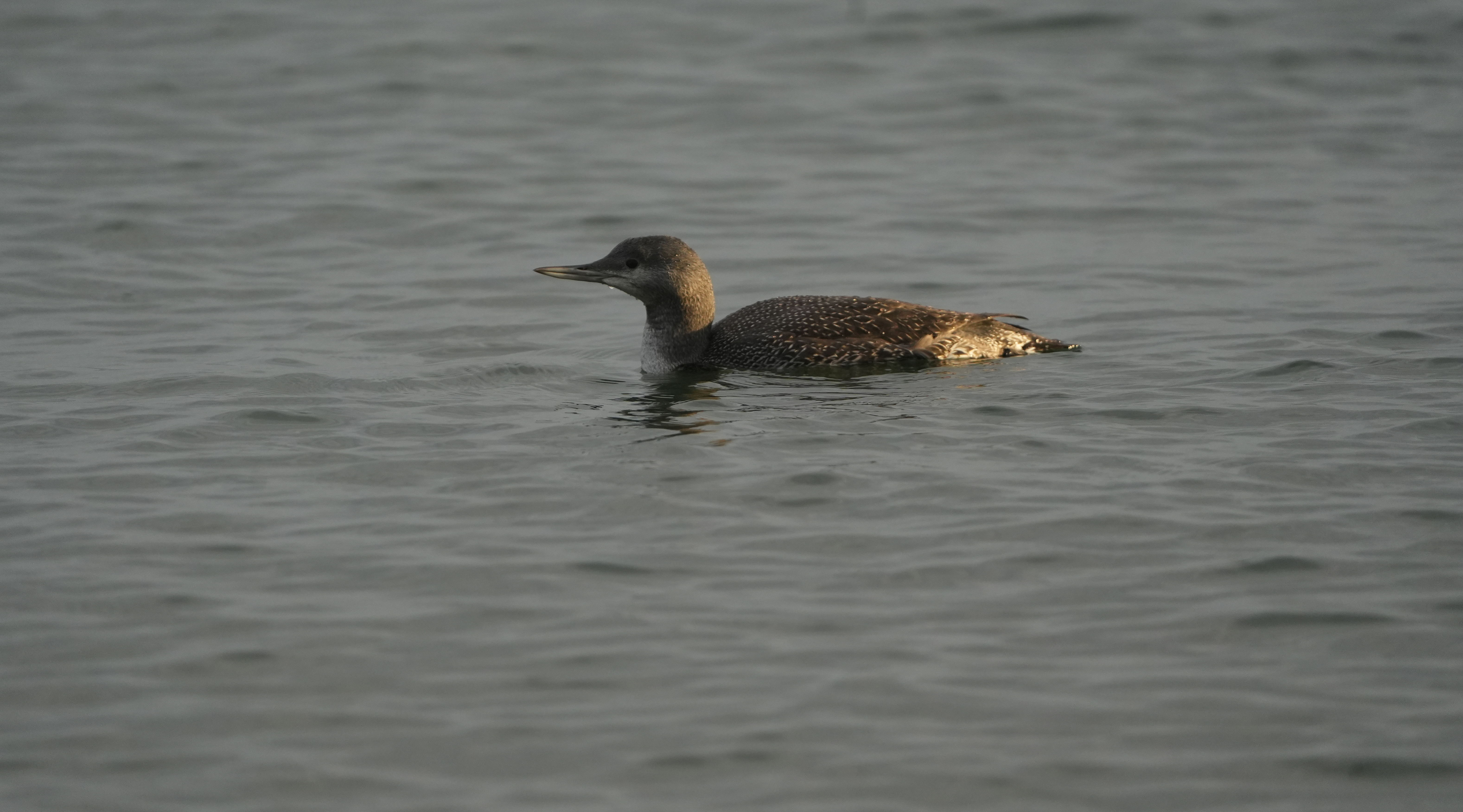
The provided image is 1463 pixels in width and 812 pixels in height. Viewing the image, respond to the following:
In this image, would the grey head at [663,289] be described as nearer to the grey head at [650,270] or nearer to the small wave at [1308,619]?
the grey head at [650,270]

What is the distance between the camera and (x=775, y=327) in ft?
29.9

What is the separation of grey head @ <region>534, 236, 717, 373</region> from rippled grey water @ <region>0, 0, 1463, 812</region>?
0.35m

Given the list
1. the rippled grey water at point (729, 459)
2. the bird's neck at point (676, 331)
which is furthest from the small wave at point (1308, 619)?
the bird's neck at point (676, 331)

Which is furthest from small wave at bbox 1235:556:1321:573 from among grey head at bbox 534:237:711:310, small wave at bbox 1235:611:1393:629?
grey head at bbox 534:237:711:310

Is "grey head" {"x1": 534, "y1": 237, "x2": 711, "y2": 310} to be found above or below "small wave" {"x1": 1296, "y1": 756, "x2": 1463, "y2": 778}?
above

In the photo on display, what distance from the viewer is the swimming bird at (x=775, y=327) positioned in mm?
8977

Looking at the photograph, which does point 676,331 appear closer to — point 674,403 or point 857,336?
point 674,403

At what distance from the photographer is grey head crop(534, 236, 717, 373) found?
367 inches

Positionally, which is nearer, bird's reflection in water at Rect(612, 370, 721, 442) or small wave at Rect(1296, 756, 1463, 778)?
small wave at Rect(1296, 756, 1463, 778)

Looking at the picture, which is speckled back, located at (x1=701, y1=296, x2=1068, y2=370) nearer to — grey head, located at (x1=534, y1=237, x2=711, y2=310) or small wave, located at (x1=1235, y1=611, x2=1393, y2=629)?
grey head, located at (x1=534, y1=237, x2=711, y2=310)

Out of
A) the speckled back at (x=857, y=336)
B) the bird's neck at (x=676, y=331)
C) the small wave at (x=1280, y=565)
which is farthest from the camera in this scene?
the bird's neck at (x=676, y=331)

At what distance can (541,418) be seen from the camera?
821 cm

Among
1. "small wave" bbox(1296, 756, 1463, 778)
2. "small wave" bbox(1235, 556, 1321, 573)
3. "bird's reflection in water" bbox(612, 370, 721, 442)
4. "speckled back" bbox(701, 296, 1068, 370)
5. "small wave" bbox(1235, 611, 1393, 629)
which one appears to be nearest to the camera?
"small wave" bbox(1296, 756, 1463, 778)

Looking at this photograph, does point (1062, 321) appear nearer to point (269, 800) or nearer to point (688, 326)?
point (688, 326)
